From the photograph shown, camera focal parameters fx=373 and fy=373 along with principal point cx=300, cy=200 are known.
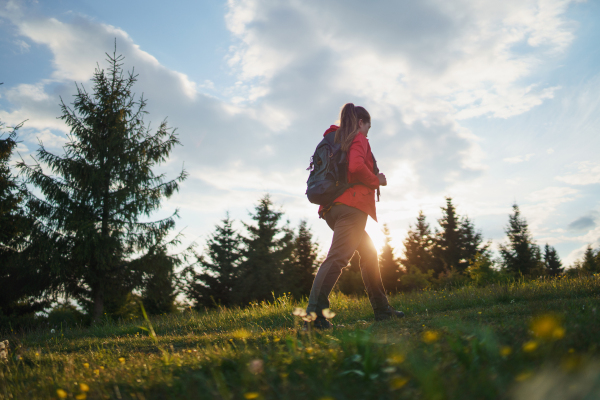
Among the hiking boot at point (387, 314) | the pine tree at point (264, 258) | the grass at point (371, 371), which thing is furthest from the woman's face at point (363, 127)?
the pine tree at point (264, 258)

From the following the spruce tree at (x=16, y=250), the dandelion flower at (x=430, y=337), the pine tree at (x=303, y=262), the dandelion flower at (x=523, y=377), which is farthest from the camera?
the pine tree at (x=303, y=262)

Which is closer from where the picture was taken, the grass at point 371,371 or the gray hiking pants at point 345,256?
the grass at point 371,371

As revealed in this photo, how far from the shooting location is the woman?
3.86m

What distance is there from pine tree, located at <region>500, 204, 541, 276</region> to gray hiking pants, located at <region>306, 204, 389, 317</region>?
1309 inches

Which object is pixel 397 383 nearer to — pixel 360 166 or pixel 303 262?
pixel 360 166

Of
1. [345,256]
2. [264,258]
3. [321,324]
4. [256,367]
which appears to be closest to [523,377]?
[256,367]

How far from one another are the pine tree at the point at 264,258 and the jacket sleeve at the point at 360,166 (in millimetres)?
23973

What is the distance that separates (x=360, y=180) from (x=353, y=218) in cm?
43

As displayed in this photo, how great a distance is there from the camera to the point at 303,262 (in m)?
37.0

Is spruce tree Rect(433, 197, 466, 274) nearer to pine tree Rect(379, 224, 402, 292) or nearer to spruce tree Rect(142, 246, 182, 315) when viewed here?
pine tree Rect(379, 224, 402, 292)

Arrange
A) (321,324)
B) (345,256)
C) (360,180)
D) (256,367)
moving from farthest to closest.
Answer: (360,180)
(345,256)
(321,324)
(256,367)

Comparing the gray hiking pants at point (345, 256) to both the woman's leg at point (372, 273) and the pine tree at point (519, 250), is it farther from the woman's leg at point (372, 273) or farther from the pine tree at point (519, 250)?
the pine tree at point (519, 250)

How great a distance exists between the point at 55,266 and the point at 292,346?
12.8m

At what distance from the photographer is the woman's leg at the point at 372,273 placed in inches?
169
